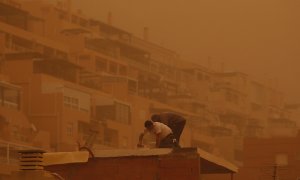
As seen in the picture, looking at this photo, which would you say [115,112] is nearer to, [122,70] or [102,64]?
[102,64]

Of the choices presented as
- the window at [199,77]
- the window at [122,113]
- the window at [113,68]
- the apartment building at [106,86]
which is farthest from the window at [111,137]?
the window at [199,77]

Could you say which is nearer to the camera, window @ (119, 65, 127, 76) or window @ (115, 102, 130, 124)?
window @ (115, 102, 130, 124)

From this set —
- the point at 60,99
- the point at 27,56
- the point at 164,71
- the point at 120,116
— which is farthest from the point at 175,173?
the point at 164,71

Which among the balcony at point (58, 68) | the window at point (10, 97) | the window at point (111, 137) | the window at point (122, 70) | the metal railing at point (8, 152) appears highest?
the window at point (122, 70)

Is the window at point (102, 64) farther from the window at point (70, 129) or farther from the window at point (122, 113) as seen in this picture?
the window at point (70, 129)

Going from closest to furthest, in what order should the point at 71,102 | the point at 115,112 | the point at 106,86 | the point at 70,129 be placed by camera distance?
the point at 70,129 < the point at 71,102 < the point at 115,112 < the point at 106,86

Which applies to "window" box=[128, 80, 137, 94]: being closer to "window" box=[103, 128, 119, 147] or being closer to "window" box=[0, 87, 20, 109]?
"window" box=[103, 128, 119, 147]

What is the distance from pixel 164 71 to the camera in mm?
67312

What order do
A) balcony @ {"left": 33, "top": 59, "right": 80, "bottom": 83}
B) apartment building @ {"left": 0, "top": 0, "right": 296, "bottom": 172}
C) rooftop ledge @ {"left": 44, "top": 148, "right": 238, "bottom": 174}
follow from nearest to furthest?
rooftop ledge @ {"left": 44, "top": 148, "right": 238, "bottom": 174} < apartment building @ {"left": 0, "top": 0, "right": 296, "bottom": 172} < balcony @ {"left": 33, "top": 59, "right": 80, "bottom": 83}

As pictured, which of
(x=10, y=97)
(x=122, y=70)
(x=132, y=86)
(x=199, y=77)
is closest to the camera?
(x=10, y=97)

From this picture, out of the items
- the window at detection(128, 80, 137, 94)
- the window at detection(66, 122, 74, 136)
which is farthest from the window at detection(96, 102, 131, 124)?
the window at detection(128, 80, 137, 94)

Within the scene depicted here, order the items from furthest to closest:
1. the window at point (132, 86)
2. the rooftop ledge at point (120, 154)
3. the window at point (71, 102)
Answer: the window at point (132, 86) → the window at point (71, 102) → the rooftop ledge at point (120, 154)

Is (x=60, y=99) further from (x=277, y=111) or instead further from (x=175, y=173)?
(x=277, y=111)

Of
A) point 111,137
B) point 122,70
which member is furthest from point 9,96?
point 122,70
